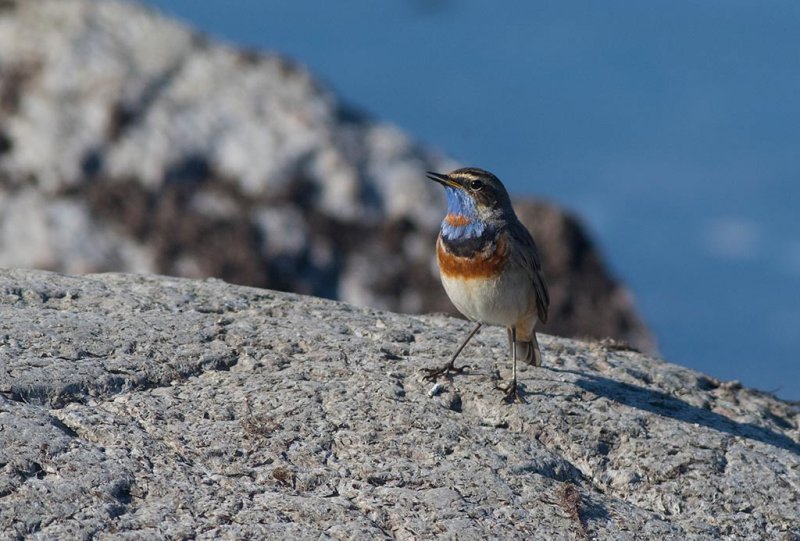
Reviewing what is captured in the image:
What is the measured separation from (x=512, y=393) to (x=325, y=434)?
4.14ft

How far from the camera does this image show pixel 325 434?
6684 mm

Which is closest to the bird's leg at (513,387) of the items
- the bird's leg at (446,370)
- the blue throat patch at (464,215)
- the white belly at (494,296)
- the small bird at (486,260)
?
the small bird at (486,260)

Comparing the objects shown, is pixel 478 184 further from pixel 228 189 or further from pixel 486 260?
pixel 228 189

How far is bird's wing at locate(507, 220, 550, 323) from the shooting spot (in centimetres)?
768

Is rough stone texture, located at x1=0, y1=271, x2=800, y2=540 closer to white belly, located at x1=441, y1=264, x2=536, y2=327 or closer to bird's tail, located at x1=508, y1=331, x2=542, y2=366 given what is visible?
bird's tail, located at x1=508, y1=331, x2=542, y2=366

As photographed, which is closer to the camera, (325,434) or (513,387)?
(325,434)

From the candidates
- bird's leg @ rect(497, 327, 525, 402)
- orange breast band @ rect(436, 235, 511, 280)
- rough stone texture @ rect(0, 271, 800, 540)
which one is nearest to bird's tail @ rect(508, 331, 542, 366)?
rough stone texture @ rect(0, 271, 800, 540)

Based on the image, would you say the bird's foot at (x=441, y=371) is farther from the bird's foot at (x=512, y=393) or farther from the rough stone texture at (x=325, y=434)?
the bird's foot at (x=512, y=393)

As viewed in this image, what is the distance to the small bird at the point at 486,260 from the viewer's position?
7562 millimetres

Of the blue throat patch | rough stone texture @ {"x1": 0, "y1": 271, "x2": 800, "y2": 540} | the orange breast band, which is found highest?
the blue throat patch

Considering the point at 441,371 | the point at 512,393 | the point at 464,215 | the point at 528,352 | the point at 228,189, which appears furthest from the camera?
the point at 228,189

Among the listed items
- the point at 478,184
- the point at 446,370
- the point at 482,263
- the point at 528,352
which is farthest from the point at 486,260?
the point at 528,352

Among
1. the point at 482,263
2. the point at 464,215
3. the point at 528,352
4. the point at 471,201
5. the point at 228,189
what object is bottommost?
the point at 528,352

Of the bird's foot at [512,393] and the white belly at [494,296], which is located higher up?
the white belly at [494,296]
